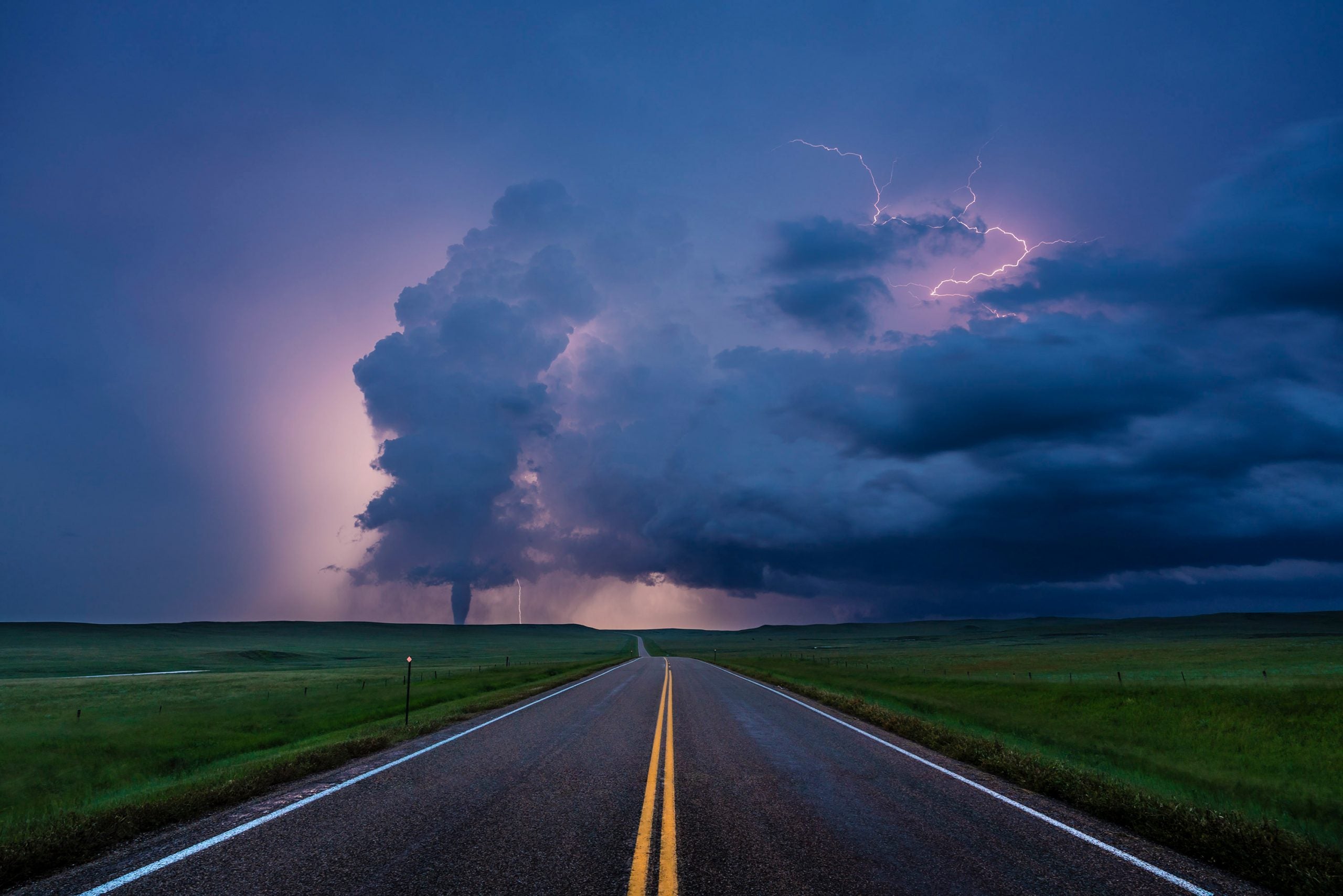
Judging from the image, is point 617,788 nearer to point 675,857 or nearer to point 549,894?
point 675,857

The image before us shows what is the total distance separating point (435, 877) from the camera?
19.2ft

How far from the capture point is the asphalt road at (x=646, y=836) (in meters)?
5.81

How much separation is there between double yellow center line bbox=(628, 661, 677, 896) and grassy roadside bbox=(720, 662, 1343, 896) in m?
5.47

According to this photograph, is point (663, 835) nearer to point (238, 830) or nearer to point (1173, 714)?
point (238, 830)

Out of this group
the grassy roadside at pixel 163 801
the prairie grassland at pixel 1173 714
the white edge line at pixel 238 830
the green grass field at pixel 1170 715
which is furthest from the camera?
the prairie grassland at pixel 1173 714

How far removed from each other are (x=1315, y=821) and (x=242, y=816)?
1621cm

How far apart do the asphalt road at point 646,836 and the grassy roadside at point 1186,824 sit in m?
0.36

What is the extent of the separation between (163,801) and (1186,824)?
12.6 metres

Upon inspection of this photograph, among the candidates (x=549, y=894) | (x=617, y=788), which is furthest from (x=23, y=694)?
(x=549, y=894)

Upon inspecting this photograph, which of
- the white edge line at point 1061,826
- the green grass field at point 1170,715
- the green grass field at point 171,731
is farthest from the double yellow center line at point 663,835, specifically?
the green grass field at point 1170,715

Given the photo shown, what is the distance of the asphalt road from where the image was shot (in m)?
5.81

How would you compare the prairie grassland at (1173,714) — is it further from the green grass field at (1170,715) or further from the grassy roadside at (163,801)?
the grassy roadside at (163,801)

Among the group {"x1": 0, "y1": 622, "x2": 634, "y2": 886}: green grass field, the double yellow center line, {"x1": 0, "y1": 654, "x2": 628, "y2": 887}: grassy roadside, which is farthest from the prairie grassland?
{"x1": 0, "y1": 622, "x2": 634, "y2": 886}: green grass field

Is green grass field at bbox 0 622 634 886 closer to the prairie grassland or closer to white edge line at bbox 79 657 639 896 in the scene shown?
white edge line at bbox 79 657 639 896
